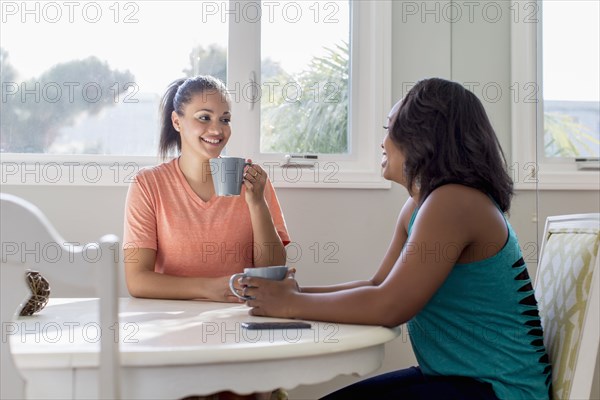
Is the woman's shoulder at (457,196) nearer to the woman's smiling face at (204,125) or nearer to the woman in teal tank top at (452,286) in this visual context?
the woman in teal tank top at (452,286)

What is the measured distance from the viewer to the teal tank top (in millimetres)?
1479

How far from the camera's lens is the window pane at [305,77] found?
261 cm

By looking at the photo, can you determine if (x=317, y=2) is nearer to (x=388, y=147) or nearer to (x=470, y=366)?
(x=388, y=147)

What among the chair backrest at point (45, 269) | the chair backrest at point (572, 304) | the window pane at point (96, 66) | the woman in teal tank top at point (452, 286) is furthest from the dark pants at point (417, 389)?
the window pane at point (96, 66)

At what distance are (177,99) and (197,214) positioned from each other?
37 cm

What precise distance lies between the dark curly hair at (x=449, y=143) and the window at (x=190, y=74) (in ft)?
3.06

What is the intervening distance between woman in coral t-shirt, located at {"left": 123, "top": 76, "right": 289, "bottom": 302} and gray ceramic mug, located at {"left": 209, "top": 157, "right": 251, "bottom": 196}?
3.3 inches

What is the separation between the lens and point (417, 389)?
1487 millimetres

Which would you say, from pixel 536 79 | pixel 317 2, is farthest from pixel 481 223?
pixel 317 2

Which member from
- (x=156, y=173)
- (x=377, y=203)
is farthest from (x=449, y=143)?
(x=377, y=203)

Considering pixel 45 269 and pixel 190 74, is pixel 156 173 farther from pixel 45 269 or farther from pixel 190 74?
pixel 45 269

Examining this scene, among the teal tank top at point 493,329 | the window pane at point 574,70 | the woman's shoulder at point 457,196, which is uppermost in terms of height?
the window pane at point 574,70

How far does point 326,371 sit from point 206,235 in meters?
0.87

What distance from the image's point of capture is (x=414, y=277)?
4.68 feet
